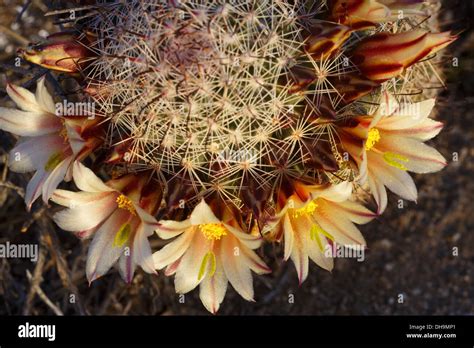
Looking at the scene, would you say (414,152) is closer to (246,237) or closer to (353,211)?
(353,211)

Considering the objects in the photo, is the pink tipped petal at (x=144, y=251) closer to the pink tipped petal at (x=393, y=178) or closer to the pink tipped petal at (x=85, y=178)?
the pink tipped petal at (x=85, y=178)

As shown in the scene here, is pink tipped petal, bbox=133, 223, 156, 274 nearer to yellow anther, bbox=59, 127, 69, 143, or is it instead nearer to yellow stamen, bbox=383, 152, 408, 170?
yellow anther, bbox=59, 127, 69, 143

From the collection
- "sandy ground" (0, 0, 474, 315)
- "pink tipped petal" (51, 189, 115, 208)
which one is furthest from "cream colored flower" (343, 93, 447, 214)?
"sandy ground" (0, 0, 474, 315)
